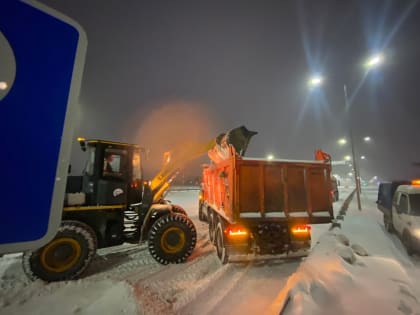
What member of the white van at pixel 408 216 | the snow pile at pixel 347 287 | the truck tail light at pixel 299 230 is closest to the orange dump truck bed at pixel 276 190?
the truck tail light at pixel 299 230

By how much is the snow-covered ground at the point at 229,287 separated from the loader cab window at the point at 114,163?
239cm

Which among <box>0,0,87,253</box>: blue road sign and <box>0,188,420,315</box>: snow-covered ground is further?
<box>0,188,420,315</box>: snow-covered ground

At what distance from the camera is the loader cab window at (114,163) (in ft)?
20.4

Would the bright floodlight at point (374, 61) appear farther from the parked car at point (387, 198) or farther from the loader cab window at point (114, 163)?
the loader cab window at point (114, 163)

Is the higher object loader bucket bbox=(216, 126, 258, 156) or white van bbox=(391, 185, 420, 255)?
loader bucket bbox=(216, 126, 258, 156)

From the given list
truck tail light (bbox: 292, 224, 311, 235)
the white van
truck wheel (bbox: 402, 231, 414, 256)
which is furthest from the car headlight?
truck tail light (bbox: 292, 224, 311, 235)

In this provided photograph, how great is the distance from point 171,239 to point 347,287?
13.5 ft

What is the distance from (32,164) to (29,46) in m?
0.42

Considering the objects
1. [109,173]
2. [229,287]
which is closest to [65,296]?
[109,173]

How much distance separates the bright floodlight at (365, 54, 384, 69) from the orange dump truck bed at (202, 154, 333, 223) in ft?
27.6

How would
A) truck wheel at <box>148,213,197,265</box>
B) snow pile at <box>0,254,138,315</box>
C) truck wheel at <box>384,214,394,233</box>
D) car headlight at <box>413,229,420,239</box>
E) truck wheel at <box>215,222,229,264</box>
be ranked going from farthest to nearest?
truck wheel at <box>384,214,394,233</box>
car headlight at <box>413,229,420,239</box>
truck wheel at <box>148,213,197,265</box>
truck wheel at <box>215,222,229,264</box>
snow pile at <box>0,254,138,315</box>

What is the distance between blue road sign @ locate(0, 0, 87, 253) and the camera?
0.70 m

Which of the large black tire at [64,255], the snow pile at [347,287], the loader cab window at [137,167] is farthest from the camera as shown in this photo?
the loader cab window at [137,167]

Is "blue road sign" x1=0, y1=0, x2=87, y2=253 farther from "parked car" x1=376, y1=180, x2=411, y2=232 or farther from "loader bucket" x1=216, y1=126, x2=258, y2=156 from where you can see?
"parked car" x1=376, y1=180, x2=411, y2=232
